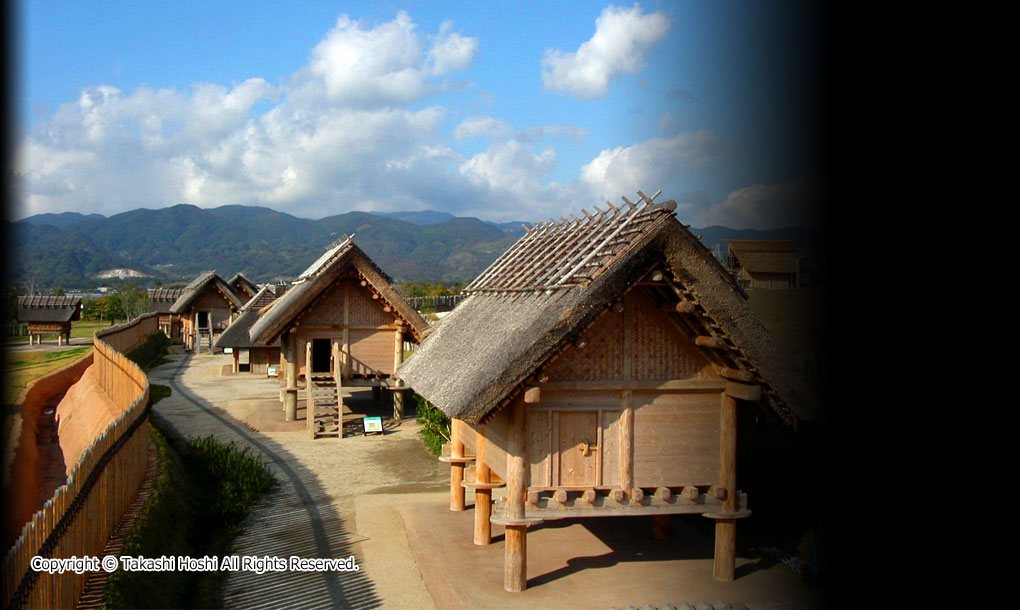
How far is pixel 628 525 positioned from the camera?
462 inches

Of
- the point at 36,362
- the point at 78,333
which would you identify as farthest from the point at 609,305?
the point at 78,333

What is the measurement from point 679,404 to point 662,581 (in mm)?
2143

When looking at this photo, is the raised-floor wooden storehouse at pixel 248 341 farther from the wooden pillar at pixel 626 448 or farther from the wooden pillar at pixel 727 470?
the wooden pillar at pixel 727 470

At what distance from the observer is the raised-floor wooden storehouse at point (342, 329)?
20.2 metres

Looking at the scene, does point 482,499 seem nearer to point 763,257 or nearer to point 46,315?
point 763,257

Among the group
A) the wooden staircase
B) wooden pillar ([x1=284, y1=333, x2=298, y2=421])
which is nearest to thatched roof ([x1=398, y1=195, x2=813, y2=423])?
the wooden staircase

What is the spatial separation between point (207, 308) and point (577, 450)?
149ft

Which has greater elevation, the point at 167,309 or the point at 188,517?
the point at 167,309

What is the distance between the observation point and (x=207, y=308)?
49250 millimetres

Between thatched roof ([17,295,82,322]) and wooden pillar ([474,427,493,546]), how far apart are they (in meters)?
43.9

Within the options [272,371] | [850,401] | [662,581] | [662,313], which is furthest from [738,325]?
[272,371]

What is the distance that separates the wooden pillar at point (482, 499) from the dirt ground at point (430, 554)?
187 mm

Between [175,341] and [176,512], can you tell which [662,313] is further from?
[175,341]

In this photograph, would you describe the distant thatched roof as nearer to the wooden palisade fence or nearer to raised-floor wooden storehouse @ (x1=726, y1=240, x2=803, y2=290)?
raised-floor wooden storehouse @ (x1=726, y1=240, x2=803, y2=290)
